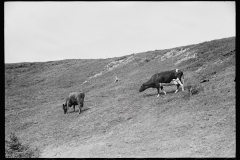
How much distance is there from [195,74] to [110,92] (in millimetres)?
12292

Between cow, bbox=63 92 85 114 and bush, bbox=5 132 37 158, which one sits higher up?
cow, bbox=63 92 85 114

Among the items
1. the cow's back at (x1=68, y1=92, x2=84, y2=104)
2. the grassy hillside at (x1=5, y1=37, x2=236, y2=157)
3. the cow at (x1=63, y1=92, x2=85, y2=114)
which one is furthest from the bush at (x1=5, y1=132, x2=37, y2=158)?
the cow's back at (x1=68, y1=92, x2=84, y2=104)

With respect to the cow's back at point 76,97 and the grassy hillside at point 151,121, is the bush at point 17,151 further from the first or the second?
the cow's back at point 76,97

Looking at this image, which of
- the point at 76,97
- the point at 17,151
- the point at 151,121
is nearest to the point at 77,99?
the point at 76,97

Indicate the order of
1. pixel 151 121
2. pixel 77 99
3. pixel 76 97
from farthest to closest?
pixel 76 97
pixel 77 99
pixel 151 121

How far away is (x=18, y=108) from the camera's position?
3722cm

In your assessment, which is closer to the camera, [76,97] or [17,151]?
[17,151]

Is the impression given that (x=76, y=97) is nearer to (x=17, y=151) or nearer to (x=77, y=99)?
(x=77, y=99)

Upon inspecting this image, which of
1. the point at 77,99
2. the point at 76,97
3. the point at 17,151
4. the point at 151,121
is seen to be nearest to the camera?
the point at 17,151

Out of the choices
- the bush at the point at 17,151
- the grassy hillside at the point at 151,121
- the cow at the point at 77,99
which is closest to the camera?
the grassy hillside at the point at 151,121

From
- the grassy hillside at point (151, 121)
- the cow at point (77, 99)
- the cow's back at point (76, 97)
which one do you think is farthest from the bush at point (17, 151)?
the cow's back at point (76, 97)

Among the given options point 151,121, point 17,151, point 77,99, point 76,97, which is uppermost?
point 76,97

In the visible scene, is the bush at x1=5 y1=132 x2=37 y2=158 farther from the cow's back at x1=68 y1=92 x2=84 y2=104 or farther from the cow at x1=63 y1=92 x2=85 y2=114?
the cow's back at x1=68 y1=92 x2=84 y2=104

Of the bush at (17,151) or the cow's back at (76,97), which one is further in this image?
the cow's back at (76,97)
